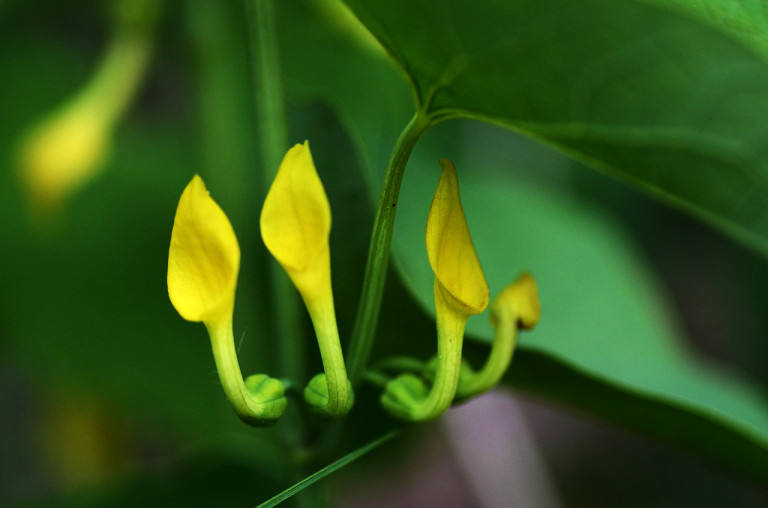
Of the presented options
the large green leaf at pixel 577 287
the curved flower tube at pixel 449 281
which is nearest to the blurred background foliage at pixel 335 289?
the large green leaf at pixel 577 287

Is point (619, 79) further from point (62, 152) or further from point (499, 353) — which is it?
point (62, 152)

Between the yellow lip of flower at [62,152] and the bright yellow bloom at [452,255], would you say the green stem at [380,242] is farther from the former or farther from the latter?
the yellow lip of flower at [62,152]

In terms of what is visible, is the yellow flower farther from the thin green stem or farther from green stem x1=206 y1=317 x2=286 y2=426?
green stem x1=206 y1=317 x2=286 y2=426

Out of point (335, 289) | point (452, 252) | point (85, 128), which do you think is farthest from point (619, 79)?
point (85, 128)

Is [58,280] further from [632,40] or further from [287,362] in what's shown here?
[632,40]

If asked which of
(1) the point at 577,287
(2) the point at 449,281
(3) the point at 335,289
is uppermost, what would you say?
(2) the point at 449,281

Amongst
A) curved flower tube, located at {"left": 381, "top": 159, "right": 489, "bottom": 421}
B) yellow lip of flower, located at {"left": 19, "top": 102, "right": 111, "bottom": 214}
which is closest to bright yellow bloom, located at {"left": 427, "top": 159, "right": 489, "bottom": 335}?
curved flower tube, located at {"left": 381, "top": 159, "right": 489, "bottom": 421}
